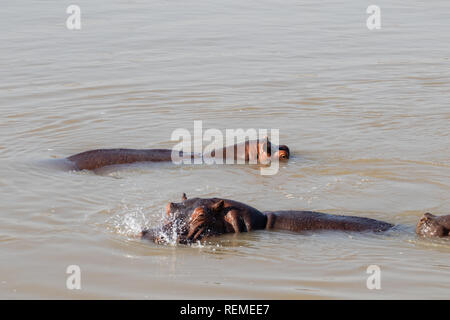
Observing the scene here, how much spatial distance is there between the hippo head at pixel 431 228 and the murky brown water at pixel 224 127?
10 centimetres

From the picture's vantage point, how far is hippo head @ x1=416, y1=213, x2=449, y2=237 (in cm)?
736

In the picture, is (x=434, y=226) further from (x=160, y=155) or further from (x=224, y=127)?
(x=224, y=127)

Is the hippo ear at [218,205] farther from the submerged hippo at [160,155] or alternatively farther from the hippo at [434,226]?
the submerged hippo at [160,155]

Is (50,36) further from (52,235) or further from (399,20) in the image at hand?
(52,235)

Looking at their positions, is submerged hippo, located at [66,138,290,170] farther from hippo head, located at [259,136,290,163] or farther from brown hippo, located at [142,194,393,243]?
brown hippo, located at [142,194,393,243]

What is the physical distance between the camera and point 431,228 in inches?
291

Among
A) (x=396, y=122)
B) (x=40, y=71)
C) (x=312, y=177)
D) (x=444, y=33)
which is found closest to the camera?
(x=312, y=177)

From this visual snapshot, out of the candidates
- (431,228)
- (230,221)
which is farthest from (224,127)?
(431,228)

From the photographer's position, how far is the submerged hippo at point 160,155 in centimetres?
998

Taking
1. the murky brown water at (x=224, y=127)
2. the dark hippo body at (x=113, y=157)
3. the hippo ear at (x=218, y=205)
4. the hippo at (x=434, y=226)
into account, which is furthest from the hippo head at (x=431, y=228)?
the dark hippo body at (x=113, y=157)

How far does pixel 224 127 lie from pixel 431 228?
16.8ft

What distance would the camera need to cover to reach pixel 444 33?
696 inches
